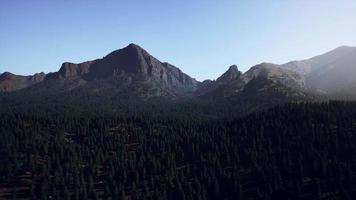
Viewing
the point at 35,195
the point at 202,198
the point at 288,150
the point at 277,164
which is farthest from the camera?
the point at 288,150

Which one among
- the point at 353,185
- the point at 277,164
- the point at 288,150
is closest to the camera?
the point at 353,185

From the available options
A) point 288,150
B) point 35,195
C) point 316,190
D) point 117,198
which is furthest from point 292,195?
point 35,195

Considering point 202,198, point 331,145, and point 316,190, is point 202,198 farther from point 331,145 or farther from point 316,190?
point 331,145

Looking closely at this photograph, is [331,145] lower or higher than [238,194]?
higher

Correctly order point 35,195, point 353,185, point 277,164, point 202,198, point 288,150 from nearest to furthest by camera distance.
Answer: point 353,185, point 202,198, point 35,195, point 277,164, point 288,150

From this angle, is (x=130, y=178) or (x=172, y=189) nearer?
(x=172, y=189)

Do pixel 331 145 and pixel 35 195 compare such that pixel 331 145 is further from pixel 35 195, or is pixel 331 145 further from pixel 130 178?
pixel 35 195

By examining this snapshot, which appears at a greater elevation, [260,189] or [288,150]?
[288,150]

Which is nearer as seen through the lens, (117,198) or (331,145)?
(117,198)

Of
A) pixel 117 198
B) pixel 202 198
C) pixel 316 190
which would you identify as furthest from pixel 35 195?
pixel 316 190
